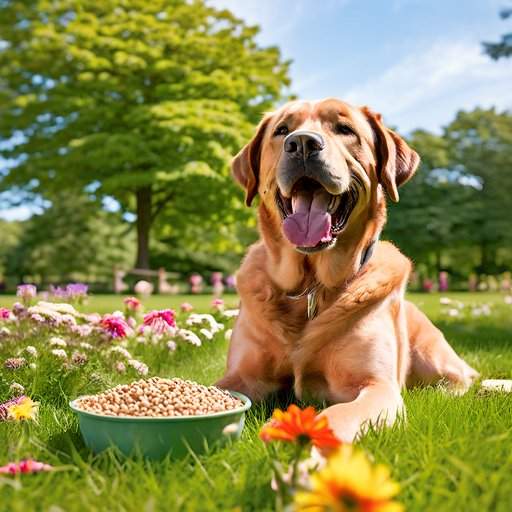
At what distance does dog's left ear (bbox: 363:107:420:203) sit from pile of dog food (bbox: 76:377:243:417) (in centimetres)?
156

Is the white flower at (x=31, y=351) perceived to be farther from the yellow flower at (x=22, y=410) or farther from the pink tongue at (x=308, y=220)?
the pink tongue at (x=308, y=220)

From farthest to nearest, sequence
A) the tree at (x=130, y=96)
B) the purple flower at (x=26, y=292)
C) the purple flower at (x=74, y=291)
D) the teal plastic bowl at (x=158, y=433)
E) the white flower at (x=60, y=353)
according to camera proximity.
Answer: the tree at (x=130, y=96), the purple flower at (x=74, y=291), the purple flower at (x=26, y=292), the white flower at (x=60, y=353), the teal plastic bowl at (x=158, y=433)

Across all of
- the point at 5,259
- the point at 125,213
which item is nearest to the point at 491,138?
the point at 125,213

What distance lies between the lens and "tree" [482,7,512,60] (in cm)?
1062

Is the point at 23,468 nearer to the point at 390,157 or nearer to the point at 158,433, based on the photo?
the point at 158,433

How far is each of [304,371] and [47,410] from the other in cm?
127

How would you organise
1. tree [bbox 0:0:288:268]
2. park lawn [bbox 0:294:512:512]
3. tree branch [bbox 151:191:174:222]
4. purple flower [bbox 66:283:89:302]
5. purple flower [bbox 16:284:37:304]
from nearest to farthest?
1. park lawn [bbox 0:294:512:512]
2. purple flower [bbox 16:284:37:304]
3. purple flower [bbox 66:283:89:302]
4. tree [bbox 0:0:288:268]
5. tree branch [bbox 151:191:174:222]

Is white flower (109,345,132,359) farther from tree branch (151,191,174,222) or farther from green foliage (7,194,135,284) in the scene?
green foliage (7,194,135,284)

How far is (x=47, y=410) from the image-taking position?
2838 millimetres

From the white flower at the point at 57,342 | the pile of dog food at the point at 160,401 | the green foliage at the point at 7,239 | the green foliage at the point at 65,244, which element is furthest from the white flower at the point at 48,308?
the green foliage at the point at 7,239

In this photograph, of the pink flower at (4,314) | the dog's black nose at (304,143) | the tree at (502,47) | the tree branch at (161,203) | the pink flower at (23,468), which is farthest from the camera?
the tree branch at (161,203)

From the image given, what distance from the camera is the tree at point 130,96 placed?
66.9 feet

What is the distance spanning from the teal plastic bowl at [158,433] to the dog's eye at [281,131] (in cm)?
167

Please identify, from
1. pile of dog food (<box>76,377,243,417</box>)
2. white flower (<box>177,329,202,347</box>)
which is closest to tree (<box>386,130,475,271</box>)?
white flower (<box>177,329,202,347</box>)
